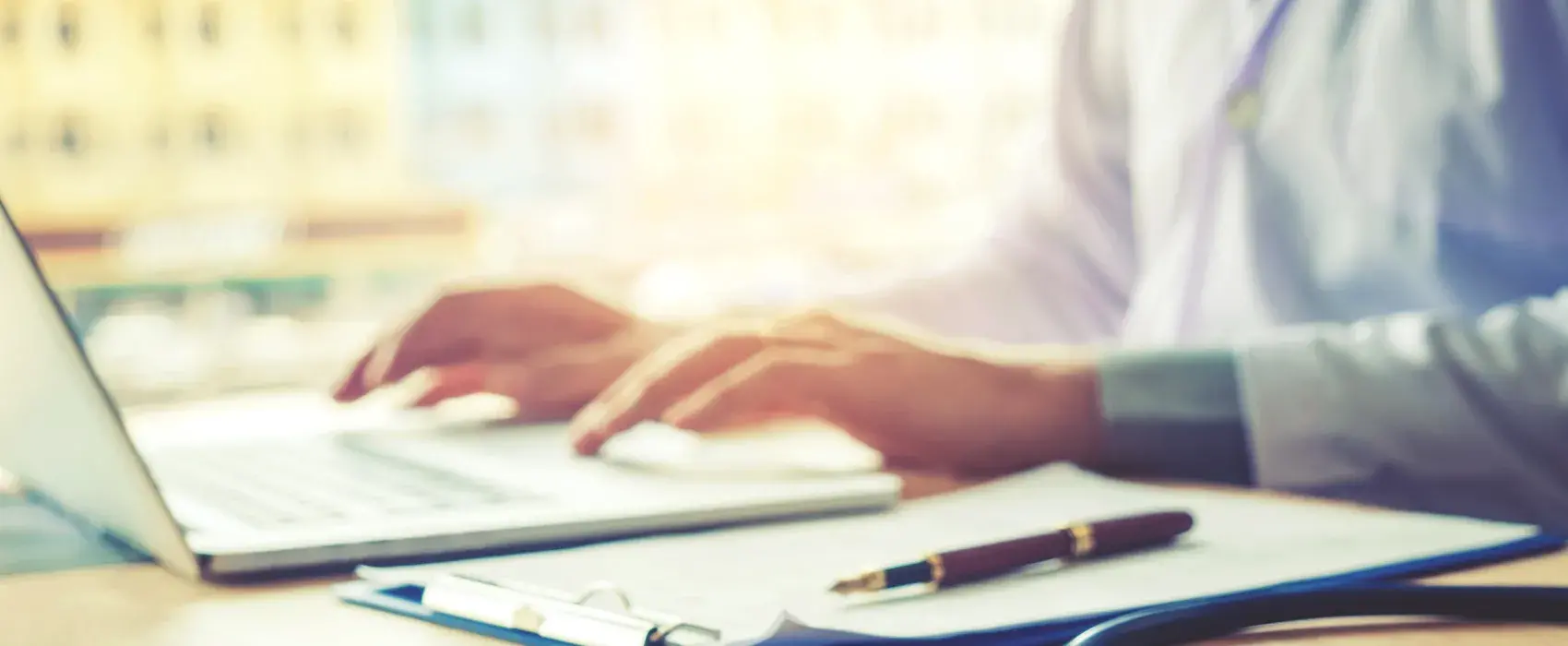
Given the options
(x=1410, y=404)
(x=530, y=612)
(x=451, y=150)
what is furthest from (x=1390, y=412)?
(x=451, y=150)

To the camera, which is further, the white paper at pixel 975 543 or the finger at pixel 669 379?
the finger at pixel 669 379

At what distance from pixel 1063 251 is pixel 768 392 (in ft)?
1.27

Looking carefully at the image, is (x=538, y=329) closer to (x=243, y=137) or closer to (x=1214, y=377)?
(x=1214, y=377)

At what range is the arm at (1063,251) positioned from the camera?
82 centimetres

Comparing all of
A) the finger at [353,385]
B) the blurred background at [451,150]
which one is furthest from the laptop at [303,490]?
the blurred background at [451,150]

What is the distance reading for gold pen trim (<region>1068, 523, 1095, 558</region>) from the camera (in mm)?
357

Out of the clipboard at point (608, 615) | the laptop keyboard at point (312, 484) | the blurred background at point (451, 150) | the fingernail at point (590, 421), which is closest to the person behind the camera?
the clipboard at point (608, 615)

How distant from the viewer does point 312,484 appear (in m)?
0.48

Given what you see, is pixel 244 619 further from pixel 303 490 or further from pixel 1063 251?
pixel 1063 251

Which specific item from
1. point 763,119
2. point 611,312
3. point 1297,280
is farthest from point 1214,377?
point 763,119

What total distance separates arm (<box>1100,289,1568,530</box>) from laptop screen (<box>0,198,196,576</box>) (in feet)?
1.07

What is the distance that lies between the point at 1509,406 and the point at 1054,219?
1.28ft

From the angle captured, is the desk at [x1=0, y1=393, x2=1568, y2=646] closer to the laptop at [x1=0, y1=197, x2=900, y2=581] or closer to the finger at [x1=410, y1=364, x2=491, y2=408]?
the laptop at [x1=0, y1=197, x2=900, y2=581]

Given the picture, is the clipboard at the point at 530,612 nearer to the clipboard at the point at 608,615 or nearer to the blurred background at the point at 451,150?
the clipboard at the point at 608,615
